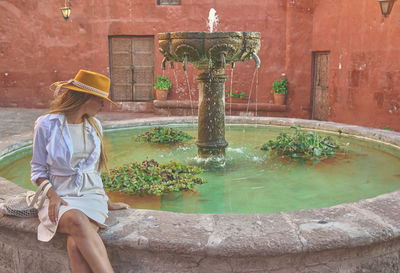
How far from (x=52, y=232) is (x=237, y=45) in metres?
2.62

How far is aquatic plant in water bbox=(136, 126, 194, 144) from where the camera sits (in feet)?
19.1

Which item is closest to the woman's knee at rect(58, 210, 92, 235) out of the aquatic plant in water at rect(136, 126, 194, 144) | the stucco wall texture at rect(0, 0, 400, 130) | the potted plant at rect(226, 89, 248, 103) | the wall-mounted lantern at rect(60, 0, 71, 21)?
the aquatic plant in water at rect(136, 126, 194, 144)

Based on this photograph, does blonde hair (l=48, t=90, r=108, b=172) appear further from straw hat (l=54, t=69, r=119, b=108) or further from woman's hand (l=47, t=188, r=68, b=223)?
woman's hand (l=47, t=188, r=68, b=223)

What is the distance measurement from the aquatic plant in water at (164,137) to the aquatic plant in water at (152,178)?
1457 millimetres

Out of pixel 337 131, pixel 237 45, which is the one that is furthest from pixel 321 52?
pixel 237 45

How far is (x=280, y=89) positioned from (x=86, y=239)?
9.22m

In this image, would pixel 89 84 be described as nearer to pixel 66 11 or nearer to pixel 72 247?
pixel 72 247

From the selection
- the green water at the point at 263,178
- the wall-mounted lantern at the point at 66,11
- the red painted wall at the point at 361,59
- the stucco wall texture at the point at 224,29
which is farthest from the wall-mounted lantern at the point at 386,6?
the wall-mounted lantern at the point at 66,11

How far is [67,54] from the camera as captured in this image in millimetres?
11625

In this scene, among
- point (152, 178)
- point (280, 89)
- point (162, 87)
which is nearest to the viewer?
point (152, 178)

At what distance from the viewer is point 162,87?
1116 centimetres

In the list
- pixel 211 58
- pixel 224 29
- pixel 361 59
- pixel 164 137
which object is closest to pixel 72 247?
pixel 211 58

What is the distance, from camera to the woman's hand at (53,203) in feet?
7.25

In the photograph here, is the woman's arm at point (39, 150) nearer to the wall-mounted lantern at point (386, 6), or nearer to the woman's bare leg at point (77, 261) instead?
the woman's bare leg at point (77, 261)
